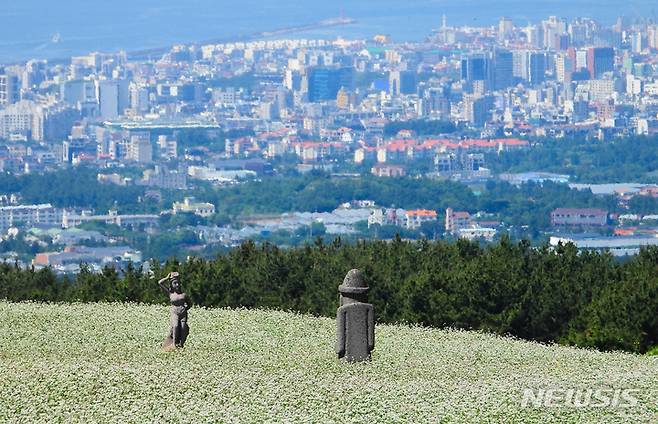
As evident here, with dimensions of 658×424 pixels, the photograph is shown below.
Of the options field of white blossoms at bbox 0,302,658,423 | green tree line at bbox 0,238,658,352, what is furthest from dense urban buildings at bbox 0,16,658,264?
field of white blossoms at bbox 0,302,658,423

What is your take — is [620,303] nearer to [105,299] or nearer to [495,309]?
[495,309]

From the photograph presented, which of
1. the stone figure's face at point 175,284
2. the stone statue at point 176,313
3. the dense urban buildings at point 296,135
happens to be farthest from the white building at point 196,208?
the stone figure's face at point 175,284

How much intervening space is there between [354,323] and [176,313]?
1.57 metres

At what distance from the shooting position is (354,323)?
593 inches

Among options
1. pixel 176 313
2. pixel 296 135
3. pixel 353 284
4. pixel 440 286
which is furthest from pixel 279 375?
pixel 296 135

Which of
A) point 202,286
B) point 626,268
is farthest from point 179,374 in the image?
point 626,268

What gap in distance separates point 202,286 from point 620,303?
5.68 m

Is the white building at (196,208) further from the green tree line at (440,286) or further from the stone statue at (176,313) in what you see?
the stone statue at (176,313)

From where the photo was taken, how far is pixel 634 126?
160 m

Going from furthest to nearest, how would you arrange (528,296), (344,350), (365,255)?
(365,255) < (528,296) < (344,350)

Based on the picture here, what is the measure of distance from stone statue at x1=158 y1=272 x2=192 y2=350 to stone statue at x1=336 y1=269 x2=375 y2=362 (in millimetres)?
1381

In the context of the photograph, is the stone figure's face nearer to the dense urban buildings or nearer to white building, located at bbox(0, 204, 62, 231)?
the dense urban buildings

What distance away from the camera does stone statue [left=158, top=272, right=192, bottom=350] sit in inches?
615

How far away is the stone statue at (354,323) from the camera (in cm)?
1505
